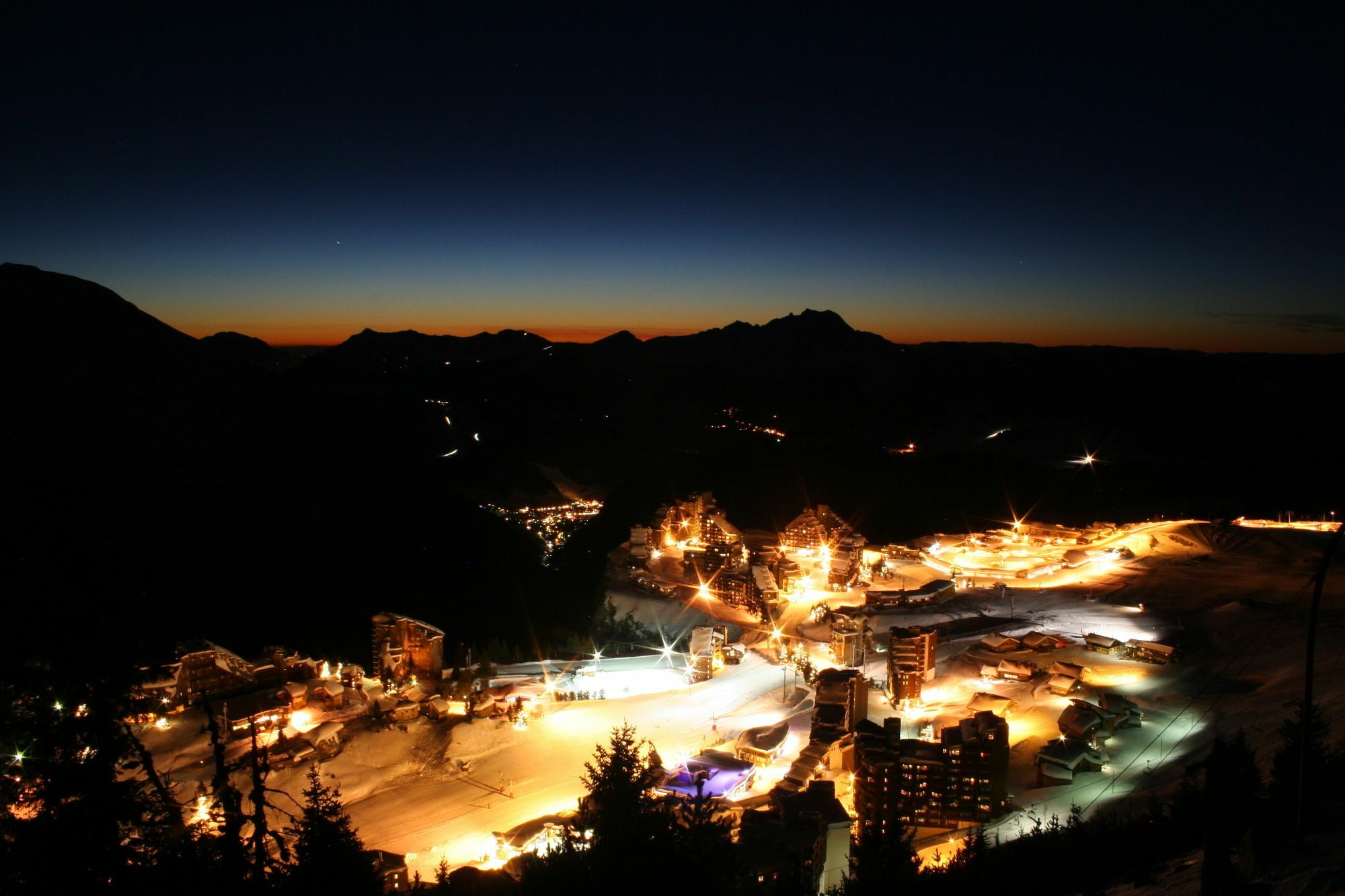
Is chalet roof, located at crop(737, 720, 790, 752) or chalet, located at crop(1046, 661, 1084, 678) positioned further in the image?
chalet, located at crop(1046, 661, 1084, 678)

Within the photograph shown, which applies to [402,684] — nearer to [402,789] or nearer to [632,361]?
[402,789]

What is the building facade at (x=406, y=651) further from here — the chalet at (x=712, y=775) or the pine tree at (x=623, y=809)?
the pine tree at (x=623, y=809)

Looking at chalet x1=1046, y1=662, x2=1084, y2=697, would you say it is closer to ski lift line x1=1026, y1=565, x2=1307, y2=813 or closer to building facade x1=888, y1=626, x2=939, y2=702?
ski lift line x1=1026, y1=565, x2=1307, y2=813

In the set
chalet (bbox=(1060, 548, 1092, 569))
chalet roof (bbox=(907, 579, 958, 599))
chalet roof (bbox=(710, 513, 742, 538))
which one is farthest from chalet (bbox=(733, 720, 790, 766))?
chalet roof (bbox=(710, 513, 742, 538))

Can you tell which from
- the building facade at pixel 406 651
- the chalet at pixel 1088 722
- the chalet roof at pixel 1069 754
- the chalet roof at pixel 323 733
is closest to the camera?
the chalet roof at pixel 1069 754

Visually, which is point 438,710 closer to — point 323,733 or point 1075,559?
point 323,733

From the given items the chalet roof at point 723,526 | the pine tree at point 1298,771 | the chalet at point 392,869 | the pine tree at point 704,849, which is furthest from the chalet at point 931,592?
the chalet at point 392,869

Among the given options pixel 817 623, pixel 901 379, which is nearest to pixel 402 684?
pixel 817 623

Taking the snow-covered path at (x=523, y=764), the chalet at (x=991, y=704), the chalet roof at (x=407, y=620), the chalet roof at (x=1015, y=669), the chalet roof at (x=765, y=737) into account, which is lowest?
the snow-covered path at (x=523, y=764)
